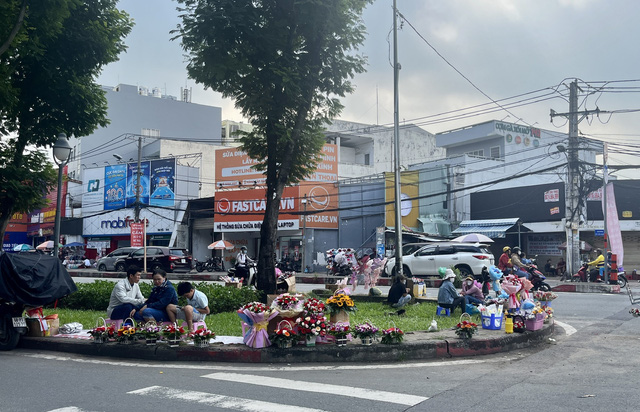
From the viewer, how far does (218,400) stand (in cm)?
593

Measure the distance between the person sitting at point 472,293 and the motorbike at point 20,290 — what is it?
823 cm

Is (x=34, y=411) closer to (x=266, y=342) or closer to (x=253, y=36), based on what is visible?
(x=266, y=342)

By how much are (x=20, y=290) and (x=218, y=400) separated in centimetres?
544

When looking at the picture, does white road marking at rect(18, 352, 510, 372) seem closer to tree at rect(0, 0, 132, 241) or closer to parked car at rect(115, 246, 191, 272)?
tree at rect(0, 0, 132, 241)

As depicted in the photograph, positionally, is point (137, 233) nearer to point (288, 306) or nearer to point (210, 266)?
point (210, 266)

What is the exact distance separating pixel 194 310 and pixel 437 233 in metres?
26.9

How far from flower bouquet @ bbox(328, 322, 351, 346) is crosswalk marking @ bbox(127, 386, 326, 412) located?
2.62 meters

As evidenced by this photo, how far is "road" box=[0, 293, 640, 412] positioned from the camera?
5.73m

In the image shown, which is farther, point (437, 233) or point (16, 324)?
point (437, 233)

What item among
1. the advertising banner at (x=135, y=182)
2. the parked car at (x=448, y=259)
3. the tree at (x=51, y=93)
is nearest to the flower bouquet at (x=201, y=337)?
the tree at (x=51, y=93)

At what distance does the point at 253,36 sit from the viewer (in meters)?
13.2

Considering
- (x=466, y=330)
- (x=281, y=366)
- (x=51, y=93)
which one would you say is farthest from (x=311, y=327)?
(x=51, y=93)

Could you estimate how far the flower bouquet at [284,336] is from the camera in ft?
27.0

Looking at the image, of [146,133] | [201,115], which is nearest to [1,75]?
[146,133]
